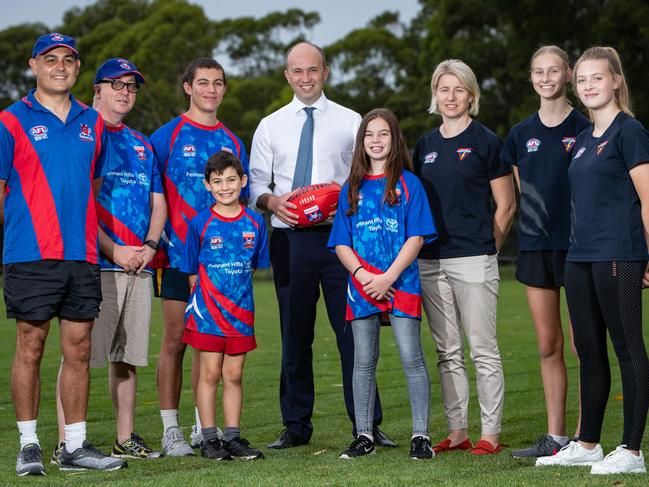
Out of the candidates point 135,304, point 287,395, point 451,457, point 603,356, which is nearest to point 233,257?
point 135,304

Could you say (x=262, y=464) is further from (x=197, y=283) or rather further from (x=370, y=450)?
(x=197, y=283)

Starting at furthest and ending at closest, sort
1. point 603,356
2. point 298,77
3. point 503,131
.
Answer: point 503,131, point 298,77, point 603,356

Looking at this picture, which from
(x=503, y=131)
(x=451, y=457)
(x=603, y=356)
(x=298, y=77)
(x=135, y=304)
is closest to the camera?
(x=603, y=356)

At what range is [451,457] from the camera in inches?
249

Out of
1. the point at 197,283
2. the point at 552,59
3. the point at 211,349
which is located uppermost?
the point at 552,59

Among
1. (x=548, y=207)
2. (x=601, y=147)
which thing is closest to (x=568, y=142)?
(x=548, y=207)

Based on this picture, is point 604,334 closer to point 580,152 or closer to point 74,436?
point 580,152

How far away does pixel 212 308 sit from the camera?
260 inches

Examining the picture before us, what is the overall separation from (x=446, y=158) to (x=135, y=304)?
219cm

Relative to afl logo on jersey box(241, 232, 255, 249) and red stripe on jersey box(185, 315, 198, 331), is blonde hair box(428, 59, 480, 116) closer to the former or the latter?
afl logo on jersey box(241, 232, 255, 249)

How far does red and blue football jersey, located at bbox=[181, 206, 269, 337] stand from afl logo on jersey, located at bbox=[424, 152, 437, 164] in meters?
1.18

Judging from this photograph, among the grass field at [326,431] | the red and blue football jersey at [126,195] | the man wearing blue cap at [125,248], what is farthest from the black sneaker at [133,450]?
the red and blue football jersey at [126,195]

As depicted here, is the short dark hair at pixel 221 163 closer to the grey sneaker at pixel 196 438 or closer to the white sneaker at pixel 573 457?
the grey sneaker at pixel 196 438

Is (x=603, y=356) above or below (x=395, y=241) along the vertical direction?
below
